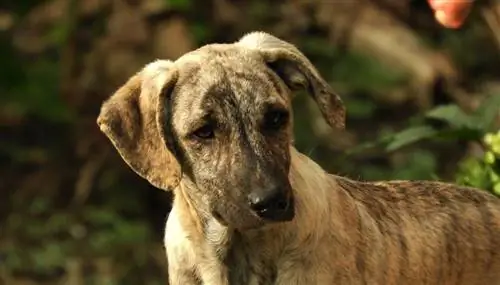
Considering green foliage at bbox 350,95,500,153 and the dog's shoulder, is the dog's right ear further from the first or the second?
green foliage at bbox 350,95,500,153

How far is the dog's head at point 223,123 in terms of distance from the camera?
159 inches

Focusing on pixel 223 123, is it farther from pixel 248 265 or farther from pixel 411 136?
pixel 411 136

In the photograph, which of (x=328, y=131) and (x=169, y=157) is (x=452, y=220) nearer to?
(x=169, y=157)

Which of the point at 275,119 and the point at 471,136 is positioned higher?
the point at 275,119

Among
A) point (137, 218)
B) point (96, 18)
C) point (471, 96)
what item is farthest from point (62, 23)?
point (471, 96)

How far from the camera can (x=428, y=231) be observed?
4719 mm

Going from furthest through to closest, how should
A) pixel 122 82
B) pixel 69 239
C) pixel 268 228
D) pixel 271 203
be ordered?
1. pixel 122 82
2. pixel 69 239
3. pixel 268 228
4. pixel 271 203

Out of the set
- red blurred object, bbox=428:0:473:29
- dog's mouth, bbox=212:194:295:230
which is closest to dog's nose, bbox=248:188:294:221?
dog's mouth, bbox=212:194:295:230

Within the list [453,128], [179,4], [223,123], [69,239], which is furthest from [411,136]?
[69,239]

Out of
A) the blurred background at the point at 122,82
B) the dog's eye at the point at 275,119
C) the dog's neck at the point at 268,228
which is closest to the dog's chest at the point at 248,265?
the dog's neck at the point at 268,228

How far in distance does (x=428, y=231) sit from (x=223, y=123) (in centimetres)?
98

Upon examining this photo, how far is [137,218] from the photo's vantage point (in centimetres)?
870

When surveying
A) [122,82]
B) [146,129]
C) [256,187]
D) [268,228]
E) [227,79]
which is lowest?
[122,82]

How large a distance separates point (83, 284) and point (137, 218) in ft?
2.17
